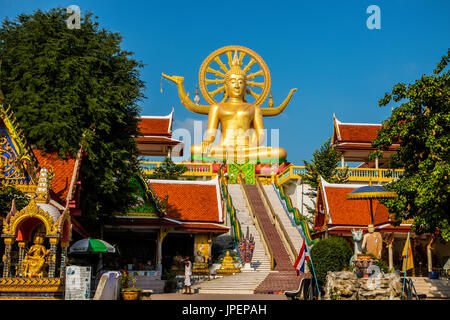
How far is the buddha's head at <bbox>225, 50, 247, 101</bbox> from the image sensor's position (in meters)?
41.6

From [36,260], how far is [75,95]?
19.3 ft

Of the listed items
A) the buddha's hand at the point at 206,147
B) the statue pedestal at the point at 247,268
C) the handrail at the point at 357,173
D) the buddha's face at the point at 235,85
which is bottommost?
the statue pedestal at the point at 247,268

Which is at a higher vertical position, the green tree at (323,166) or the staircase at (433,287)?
the green tree at (323,166)

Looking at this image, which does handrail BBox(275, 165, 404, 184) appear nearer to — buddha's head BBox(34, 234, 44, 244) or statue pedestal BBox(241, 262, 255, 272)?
statue pedestal BBox(241, 262, 255, 272)

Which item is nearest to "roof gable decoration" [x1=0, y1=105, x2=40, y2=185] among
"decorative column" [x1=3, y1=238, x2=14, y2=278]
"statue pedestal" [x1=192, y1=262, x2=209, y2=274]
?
A: "decorative column" [x1=3, y1=238, x2=14, y2=278]

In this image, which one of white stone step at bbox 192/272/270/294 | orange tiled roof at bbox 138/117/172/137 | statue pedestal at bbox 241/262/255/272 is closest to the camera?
white stone step at bbox 192/272/270/294

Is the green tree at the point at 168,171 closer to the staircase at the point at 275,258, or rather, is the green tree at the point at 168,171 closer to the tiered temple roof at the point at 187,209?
the staircase at the point at 275,258

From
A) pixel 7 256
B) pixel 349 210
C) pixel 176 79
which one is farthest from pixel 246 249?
pixel 176 79

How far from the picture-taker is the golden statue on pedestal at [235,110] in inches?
1545

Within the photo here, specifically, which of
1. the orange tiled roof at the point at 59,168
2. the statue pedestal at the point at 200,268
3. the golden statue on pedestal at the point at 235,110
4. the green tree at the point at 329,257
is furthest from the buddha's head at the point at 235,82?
the green tree at the point at 329,257

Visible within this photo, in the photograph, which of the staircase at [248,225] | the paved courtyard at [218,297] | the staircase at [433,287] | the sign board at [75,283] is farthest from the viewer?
the staircase at [248,225]

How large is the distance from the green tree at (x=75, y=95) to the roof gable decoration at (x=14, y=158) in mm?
2190

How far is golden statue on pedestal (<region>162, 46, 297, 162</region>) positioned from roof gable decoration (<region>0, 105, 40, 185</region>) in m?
25.2
